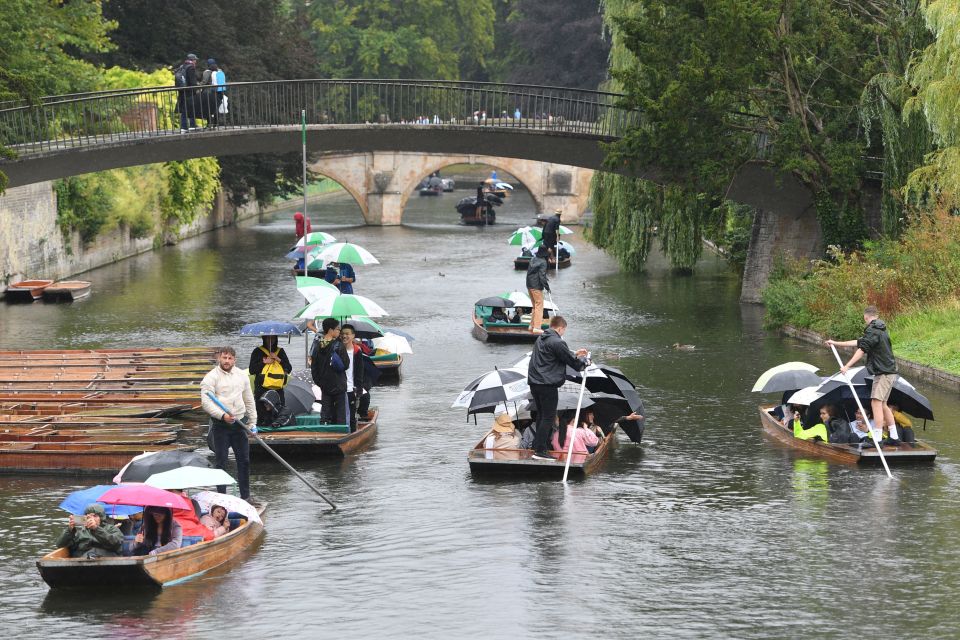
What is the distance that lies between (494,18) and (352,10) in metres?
9.94

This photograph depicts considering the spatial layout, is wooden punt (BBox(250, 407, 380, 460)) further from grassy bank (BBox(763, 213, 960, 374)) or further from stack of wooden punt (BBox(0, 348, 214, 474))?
grassy bank (BBox(763, 213, 960, 374))

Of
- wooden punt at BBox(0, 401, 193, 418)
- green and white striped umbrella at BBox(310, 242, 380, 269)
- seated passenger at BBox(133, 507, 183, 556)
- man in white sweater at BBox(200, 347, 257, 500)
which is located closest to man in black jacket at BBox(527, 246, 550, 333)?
green and white striped umbrella at BBox(310, 242, 380, 269)

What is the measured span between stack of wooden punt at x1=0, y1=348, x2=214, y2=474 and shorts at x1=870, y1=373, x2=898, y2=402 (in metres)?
7.89

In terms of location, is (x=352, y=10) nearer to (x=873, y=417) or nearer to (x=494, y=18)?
(x=494, y=18)

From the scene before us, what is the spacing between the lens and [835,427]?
1681 centimetres

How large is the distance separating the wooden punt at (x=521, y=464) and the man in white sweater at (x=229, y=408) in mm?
2818

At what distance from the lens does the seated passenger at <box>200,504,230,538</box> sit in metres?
12.6

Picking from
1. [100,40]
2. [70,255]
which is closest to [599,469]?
[70,255]

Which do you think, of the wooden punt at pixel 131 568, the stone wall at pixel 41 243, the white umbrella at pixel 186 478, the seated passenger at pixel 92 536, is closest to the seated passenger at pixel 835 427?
Result: the white umbrella at pixel 186 478

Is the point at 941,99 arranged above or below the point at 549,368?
above

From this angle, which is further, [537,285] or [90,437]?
[537,285]

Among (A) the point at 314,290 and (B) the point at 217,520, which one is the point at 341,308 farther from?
(B) the point at 217,520

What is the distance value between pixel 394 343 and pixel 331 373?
405cm

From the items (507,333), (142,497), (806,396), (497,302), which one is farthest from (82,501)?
(497,302)
